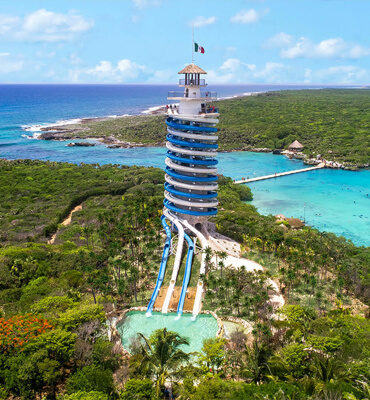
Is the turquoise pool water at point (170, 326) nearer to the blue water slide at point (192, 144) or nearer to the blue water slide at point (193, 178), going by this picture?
the blue water slide at point (193, 178)

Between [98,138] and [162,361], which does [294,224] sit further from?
[98,138]

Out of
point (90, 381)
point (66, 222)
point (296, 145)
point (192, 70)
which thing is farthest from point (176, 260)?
point (296, 145)

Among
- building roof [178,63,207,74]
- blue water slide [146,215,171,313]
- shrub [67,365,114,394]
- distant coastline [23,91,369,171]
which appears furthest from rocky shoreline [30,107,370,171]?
shrub [67,365,114,394]

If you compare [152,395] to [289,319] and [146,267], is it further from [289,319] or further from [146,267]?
[146,267]

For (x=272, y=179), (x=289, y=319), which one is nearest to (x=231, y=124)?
(x=272, y=179)

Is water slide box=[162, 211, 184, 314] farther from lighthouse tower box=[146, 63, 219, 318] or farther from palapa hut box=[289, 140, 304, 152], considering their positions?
palapa hut box=[289, 140, 304, 152]

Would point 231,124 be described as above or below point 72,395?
above
